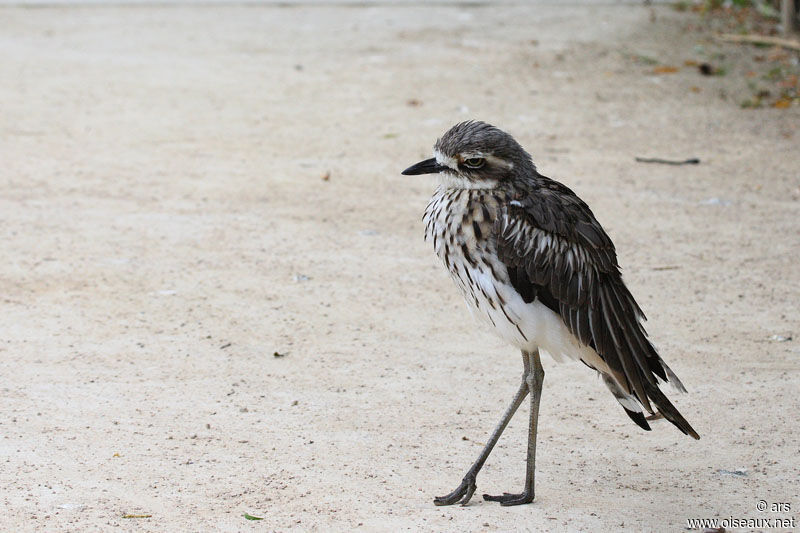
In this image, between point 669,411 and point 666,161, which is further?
point 666,161

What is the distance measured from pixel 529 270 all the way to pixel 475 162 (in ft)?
1.42

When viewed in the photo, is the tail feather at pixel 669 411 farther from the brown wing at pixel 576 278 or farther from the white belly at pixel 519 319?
the white belly at pixel 519 319

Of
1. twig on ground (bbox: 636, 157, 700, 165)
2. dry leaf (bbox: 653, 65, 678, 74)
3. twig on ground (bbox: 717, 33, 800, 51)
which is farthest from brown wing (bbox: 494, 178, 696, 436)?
twig on ground (bbox: 717, 33, 800, 51)

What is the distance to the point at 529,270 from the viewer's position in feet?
12.3

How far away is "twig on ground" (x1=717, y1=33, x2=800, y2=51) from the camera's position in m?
10.5

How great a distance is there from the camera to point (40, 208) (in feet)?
21.5

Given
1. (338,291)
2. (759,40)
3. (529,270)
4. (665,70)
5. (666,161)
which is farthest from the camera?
(759,40)

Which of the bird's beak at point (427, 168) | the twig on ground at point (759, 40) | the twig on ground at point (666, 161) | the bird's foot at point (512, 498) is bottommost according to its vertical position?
the bird's foot at point (512, 498)

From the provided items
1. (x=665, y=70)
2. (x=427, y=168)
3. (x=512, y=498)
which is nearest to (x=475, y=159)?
(x=427, y=168)

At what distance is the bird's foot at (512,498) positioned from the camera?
3.82 meters

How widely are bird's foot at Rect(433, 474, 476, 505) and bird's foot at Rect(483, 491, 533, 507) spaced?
82 mm

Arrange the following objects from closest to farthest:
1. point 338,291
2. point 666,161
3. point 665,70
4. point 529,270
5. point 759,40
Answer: point 529,270
point 338,291
point 666,161
point 665,70
point 759,40

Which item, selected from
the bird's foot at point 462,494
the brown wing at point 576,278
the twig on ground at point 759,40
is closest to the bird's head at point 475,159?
the brown wing at point 576,278

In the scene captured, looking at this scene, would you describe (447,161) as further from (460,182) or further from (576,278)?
(576,278)
